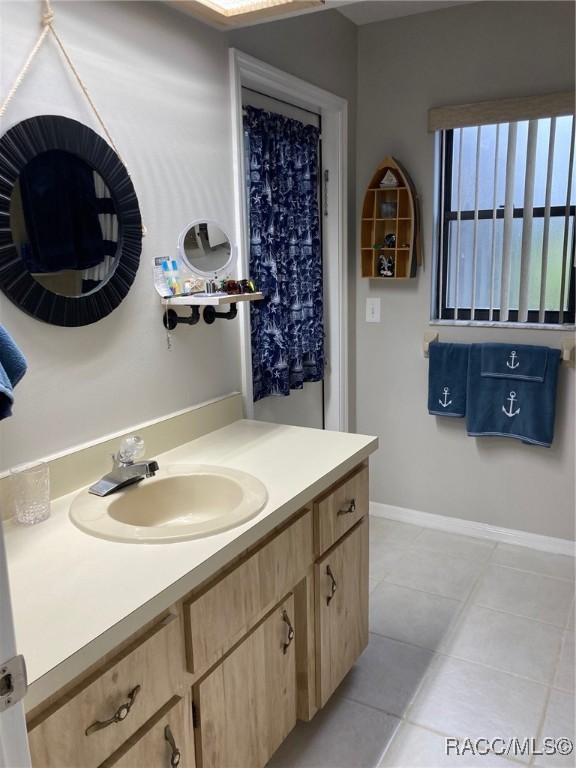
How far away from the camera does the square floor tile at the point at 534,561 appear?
111 inches

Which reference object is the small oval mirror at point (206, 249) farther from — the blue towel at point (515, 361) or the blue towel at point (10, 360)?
the blue towel at point (515, 361)

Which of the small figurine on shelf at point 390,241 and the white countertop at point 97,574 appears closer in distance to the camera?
the white countertop at point 97,574

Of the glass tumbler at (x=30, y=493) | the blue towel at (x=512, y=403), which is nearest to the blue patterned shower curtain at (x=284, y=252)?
the blue towel at (x=512, y=403)

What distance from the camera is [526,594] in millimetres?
2656

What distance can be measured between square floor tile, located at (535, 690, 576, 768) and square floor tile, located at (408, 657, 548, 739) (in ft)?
0.09

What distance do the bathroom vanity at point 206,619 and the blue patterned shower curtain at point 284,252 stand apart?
0.65 meters

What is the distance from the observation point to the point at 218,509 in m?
1.72

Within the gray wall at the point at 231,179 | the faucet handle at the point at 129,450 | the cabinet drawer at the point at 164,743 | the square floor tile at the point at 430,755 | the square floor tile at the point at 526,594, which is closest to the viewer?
the cabinet drawer at the point at 164,743

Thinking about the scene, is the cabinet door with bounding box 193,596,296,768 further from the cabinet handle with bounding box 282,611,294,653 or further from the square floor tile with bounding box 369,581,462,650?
the square floor tile with bounding box 369,581,462,650

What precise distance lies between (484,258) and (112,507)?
211cm

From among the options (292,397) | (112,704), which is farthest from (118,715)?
(292,397)

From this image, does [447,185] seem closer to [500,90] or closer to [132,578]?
[500,90]

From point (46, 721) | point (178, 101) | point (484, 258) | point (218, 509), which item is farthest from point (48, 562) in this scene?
point (484, 258)

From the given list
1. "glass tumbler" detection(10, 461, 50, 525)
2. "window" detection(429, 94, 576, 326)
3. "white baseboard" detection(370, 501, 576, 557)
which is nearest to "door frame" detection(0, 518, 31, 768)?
"glass tumbler" detection(10, 461, 50, 525)
